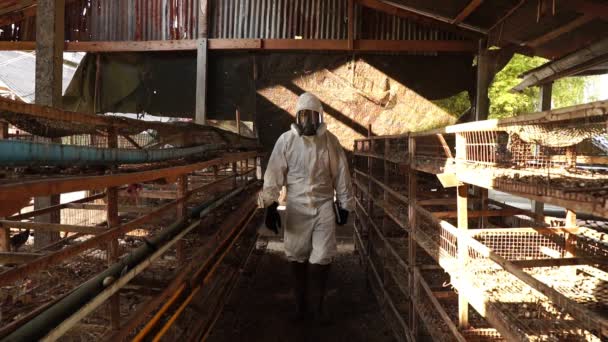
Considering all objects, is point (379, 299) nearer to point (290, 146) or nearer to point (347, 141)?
point (290, 146)

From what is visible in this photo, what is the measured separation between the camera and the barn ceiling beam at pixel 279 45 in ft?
26.5

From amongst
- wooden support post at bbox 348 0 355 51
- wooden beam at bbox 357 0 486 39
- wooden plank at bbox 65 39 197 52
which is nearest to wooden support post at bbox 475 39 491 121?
wooden beam at bbox 357 0 486 39

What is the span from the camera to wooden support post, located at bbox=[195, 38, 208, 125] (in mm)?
8297

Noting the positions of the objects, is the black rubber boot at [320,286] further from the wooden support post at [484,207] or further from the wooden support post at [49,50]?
the wooden support post at [49,50]

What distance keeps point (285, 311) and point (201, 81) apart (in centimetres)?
520

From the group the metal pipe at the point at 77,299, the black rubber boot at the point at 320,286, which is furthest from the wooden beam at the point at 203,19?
the metal pipe at the point at 77,299

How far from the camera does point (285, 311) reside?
4.82 m

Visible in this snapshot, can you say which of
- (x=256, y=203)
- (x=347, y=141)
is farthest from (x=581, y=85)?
(x=256, y=203)

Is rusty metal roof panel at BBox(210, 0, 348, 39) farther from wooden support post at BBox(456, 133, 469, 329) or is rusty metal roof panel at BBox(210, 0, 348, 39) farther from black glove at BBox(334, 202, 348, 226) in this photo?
wooden support post at BBox(456, 133, 469, 329)

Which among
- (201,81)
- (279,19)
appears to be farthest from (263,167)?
(279,19)

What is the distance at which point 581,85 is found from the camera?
2647 cm

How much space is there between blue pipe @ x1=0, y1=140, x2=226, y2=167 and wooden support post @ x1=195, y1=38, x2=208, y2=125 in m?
5.73

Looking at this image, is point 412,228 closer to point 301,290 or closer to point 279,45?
point 301,290

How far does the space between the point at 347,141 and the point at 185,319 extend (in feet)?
18.5
